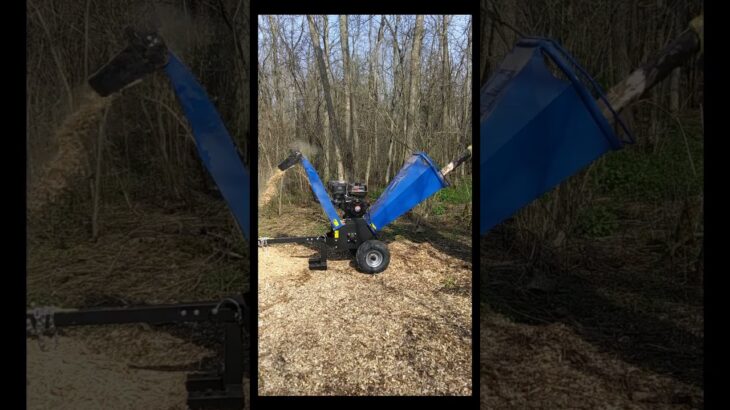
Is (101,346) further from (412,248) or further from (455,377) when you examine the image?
(412,248)

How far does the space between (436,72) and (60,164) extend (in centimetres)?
799

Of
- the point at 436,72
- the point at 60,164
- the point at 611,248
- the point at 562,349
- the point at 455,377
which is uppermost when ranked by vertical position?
the point at 436,72

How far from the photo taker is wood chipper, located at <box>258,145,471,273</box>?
5508 mm

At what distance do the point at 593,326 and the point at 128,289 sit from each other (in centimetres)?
255

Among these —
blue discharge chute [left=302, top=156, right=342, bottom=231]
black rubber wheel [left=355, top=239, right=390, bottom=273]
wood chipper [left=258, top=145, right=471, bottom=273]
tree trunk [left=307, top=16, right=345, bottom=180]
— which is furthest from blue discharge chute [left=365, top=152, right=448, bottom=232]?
tree trunk [left=307, top=16, right=345, bottom=180]

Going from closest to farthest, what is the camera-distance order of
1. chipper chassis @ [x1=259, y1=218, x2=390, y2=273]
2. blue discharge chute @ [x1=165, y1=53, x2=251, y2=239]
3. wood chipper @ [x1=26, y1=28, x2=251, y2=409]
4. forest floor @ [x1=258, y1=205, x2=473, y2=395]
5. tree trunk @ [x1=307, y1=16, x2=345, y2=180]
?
1. wood chipper @ [x1=26, y1=28, x2=251, y2=409]
2. blue discharge chute @ [x1=165, y1=53, x2=251, y2=239]
3. forest floor @ [x1=258, y1=205, x2=473, y2=395]
4. chipper chassis @ [x1=259, y1=218, x2=390, y2=273]
5. tree trunk @ [x1=307, y1=16, x2=345, y2=180]

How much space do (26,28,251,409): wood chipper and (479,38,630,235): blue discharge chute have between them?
1.28 meters

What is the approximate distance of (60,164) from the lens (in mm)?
2492

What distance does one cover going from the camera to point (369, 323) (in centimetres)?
434

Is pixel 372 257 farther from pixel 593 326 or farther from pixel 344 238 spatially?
pixel 593 326

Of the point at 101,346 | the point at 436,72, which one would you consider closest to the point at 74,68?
the point at 101,346

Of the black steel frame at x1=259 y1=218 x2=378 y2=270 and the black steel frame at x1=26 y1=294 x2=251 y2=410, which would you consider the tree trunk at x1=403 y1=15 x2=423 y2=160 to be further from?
the black steel frame at x1=26 y1=294 x2=251 y2=410

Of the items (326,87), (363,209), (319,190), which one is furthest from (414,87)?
(319,190)

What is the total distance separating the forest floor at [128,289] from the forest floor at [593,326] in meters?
1.43
